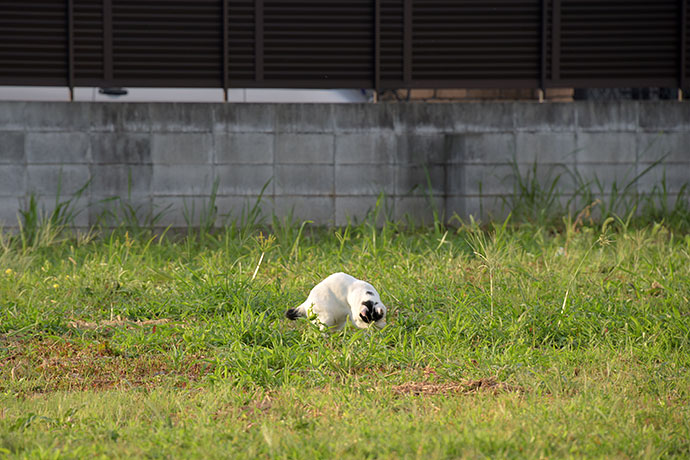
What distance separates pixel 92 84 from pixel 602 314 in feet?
16.8

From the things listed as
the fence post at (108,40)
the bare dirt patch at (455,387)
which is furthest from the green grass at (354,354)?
the fence post at (108,40)

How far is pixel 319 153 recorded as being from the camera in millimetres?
6680

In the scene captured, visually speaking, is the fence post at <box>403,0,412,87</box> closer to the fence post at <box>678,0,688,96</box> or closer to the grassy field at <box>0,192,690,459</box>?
the grassy field at <box>0,192,690,459</box>

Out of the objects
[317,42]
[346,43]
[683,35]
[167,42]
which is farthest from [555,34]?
[167,42]

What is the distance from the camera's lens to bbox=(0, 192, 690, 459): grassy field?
2.28 m

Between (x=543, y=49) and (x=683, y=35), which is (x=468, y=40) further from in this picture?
(x=683, y=35)

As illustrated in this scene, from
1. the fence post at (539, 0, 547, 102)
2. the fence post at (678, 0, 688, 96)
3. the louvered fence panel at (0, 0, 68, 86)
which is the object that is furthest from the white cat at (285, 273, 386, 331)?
the fence post at (678, 0, 688, 96)

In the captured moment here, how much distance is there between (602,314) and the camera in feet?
12.4

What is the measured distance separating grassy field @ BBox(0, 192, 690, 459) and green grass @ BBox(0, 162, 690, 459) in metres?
0.01

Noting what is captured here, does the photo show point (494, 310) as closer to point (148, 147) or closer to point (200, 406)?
point (200, 406)

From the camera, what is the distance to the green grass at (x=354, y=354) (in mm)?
2283

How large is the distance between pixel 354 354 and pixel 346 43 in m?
4.35

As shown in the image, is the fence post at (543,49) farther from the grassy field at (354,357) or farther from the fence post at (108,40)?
the fence post at (108,40)

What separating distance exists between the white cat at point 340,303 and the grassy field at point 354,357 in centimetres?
9
